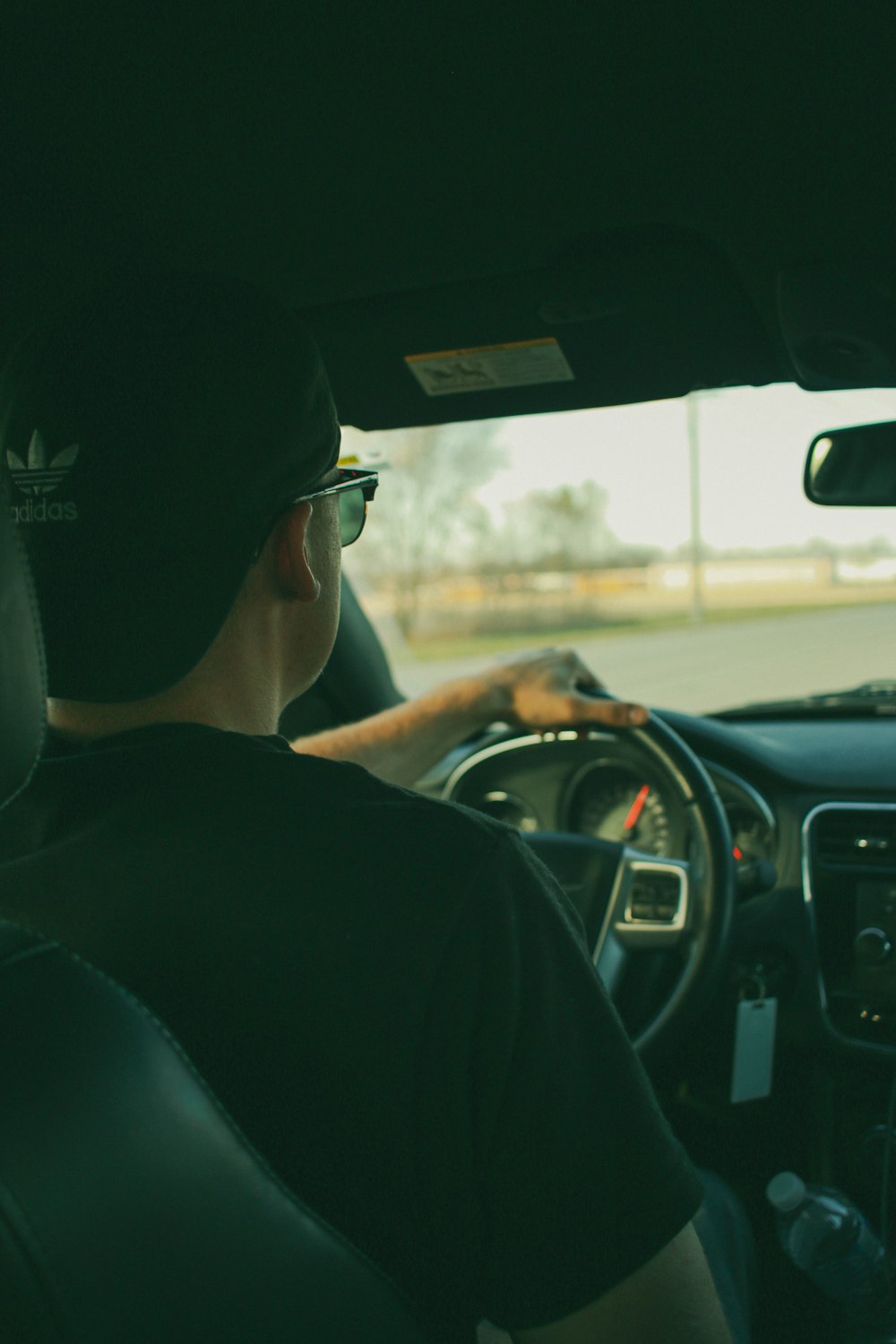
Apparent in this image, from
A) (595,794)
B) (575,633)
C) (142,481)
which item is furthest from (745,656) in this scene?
(142,481)

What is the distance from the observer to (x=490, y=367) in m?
2.89

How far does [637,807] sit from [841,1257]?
3.68 ft

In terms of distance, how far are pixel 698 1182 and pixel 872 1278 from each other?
198cm

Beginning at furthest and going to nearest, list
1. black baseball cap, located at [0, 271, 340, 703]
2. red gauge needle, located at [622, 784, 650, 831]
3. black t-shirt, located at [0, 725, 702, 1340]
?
1. red gauge needle, located at [622, 784, 650, 831]
2. black baseball cap, located at [0, 271, 340, 703]
3. black t-shirt, located at [0, 725, 702, 1340]

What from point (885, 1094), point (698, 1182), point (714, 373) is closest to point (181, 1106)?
point (698, 1182)

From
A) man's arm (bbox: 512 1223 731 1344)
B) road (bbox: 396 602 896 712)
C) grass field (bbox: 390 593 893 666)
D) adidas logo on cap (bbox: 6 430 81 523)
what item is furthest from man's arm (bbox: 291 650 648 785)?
road (bbox: 396 602 896 712)

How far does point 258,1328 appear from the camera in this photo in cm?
94

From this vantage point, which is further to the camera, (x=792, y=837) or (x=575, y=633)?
(x=575, y=633)

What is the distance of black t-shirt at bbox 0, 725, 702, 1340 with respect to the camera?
3.57 ft

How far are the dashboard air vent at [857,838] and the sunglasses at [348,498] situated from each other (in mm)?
1773

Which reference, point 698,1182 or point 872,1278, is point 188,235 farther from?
point 872,1278

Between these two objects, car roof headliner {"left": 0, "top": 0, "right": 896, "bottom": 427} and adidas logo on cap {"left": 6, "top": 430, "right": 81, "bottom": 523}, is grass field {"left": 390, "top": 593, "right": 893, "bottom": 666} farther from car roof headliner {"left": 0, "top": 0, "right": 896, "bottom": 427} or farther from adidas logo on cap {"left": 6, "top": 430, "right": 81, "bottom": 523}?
adidas logo on cap {"left": 6, "top": 430, "right": 81, "bottom": 523}

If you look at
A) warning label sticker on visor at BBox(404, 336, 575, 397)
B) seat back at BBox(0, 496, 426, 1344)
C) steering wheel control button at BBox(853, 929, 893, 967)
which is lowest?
steering wheel control button at BBox(853, 929, 893, 967)

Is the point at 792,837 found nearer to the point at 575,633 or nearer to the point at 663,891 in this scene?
the point at 663,891
